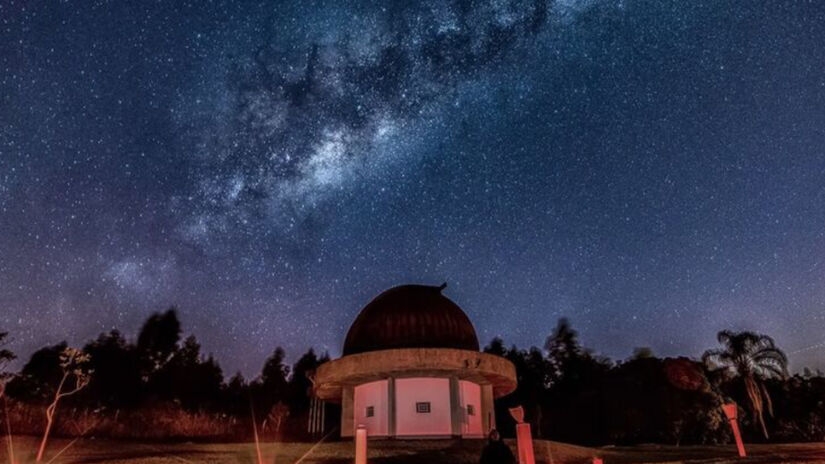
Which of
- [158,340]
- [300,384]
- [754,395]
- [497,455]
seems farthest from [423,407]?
[158,340]

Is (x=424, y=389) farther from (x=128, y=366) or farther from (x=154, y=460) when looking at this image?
(x=128, y=366)

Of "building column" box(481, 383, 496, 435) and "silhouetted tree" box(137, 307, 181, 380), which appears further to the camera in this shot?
"silhouetted tree" box(137, 307, 181, 380)

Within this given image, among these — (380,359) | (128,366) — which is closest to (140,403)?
(128,366)

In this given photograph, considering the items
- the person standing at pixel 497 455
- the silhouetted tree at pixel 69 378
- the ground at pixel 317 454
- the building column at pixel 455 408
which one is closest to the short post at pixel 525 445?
the person standing at pixel 497 455

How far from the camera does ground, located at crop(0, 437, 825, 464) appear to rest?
1414cm

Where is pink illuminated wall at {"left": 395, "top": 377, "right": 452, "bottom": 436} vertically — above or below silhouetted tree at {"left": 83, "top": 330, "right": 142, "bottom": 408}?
below

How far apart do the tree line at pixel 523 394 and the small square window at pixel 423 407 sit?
6.91m

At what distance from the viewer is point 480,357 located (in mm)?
23141

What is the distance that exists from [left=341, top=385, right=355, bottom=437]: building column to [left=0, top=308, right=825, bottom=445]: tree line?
9.90ft

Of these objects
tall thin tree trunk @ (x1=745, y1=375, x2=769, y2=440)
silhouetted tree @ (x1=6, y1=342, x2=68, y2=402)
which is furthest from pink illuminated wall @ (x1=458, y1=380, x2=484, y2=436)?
silhouetted tree @ (x1=6, y1=342, x2=68, y2=402)

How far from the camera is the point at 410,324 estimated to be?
24688mm

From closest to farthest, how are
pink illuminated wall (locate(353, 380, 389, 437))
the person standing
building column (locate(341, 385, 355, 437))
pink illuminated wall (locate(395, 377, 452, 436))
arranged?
the person standing, pink illuminated wall (locate(395, 377, 452, 436)), pink illuminated wall (locate(353, 380, 389, 437)), building column (locate(341, 385, 355, 437))

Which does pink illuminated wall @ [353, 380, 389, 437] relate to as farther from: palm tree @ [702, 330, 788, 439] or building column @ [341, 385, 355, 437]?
palm tree @ [702, 330, 788, 439]

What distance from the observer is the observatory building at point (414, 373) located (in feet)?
74.3
